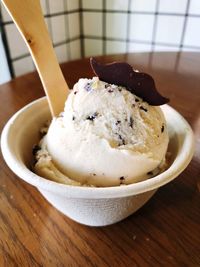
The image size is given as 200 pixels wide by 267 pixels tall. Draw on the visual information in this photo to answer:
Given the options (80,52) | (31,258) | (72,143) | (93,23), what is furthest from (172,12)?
(31,258)

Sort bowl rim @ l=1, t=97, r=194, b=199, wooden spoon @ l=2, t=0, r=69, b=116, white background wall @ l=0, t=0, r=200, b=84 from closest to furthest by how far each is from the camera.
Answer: bowl rim @ l=1, t=97, r=194, b=199 < wooden spoon @ l=2, t=0, r=69, b=116 < white background wall @ l=0, t=0, r=200, b=84

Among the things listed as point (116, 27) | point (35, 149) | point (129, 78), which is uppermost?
point (129, 78)

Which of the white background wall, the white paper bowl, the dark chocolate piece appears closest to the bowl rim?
the white paper bowl

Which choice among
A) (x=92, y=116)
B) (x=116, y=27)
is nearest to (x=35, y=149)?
(x=92, y=116)

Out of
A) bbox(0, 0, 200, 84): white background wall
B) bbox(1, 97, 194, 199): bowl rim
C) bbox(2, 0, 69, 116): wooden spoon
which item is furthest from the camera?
bbox(0, 0, 200, 84): white background wall

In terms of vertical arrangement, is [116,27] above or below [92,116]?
below

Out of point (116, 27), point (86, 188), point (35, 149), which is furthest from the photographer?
point (116, 27)

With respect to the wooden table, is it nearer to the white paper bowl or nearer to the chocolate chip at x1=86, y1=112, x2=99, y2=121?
the white paper bowl

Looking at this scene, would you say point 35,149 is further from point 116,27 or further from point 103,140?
point 116,27
